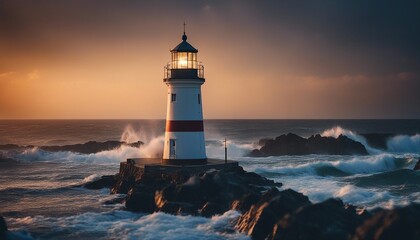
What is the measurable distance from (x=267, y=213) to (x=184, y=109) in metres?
8.52

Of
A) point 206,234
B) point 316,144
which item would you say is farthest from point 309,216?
point 316,144

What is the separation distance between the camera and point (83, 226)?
17.6m

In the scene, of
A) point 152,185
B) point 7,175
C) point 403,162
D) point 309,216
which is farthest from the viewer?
point 403,162

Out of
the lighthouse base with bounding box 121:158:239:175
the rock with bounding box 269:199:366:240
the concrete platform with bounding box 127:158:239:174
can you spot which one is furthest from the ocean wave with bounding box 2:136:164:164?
the rock with bounding box 269:199:366:240

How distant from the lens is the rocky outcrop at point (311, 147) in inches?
1752

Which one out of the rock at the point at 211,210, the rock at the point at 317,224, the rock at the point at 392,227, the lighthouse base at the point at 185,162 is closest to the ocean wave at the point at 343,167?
the lighthouse base at the point at 185,162

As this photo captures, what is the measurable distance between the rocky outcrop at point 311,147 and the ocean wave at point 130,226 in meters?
27.6

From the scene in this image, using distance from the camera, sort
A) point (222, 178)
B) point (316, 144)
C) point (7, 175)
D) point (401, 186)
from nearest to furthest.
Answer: point (222, 178)
point (401, 186)
point (7, 175)
point (316, 144)

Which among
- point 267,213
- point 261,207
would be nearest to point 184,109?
point 261,207

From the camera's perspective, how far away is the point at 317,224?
13.2 metres

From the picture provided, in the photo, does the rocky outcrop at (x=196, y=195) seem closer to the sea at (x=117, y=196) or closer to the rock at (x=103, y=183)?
the sea at (x=117, y=196)

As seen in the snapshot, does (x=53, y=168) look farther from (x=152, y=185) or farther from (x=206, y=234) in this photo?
(x=206, y=234)

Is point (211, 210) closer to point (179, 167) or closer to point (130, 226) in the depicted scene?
point (130, 226)

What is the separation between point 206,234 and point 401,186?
13423 millimetres
